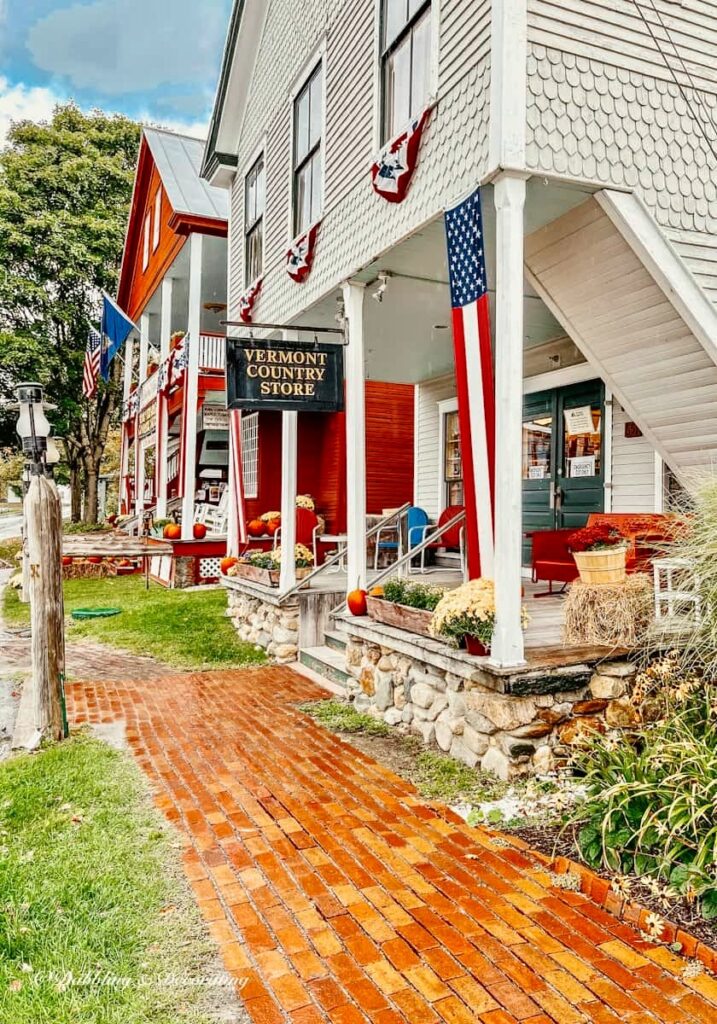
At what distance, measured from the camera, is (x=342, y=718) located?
222 inches

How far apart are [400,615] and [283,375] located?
2.38 metres

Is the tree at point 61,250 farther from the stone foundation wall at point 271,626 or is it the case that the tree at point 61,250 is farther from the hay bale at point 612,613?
the hay bale at point 612,613

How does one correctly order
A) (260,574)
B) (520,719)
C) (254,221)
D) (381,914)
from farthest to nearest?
(254,221) < (260,574) < (520,719) < (381,914)

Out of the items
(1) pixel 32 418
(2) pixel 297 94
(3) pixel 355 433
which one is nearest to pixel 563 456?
(3) pixel 355 433

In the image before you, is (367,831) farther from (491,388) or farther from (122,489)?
(122,489)

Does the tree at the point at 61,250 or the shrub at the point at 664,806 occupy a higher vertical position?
the tree at the point at 61,250

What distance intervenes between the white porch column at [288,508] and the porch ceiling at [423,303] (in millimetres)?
1186

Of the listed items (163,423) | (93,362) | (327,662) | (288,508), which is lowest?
(327,662)

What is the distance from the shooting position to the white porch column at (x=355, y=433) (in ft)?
20.4

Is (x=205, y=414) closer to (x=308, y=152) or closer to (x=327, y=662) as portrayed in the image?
(x=308, y=152)

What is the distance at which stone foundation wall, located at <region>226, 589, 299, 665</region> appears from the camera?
7695 millimetres

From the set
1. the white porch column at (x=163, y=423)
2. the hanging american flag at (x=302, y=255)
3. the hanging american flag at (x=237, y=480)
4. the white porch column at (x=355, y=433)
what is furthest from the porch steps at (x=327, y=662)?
the white porch column at (x=163, y=423)

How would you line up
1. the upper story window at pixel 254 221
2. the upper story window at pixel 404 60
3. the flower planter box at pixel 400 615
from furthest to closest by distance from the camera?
the upper story window at pixel 254 221 → the upper story window at pixel 404 60 → the flower planter box at pixel 400 615

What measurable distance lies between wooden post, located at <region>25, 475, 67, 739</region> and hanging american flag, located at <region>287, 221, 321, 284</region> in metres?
3.49
